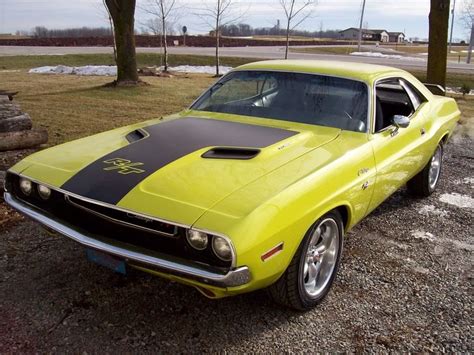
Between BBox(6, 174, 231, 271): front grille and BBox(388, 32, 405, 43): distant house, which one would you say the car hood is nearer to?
BBox(6, 174, 231, 271): front grille

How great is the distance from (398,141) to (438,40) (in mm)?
7798

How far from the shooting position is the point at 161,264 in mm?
2416

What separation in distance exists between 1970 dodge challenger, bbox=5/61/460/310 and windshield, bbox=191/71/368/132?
0.01m

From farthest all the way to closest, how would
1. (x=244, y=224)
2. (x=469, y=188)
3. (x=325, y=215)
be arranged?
(x=469, y=188) < (x=325, y=215) < (x=244, y=224)

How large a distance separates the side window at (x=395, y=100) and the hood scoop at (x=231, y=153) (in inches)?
77.3

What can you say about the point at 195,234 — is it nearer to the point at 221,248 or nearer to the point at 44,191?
the point at 221,248

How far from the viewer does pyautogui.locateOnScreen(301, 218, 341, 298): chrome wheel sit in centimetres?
298

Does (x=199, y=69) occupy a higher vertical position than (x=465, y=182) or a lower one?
higher

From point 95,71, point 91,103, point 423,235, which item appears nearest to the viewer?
point 423,235

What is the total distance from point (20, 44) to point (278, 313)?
4052 cm

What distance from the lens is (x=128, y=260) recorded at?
2.51m

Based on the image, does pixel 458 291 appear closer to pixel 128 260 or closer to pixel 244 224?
pixel 244 224

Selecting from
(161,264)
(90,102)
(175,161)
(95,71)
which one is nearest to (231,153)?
(175,161)

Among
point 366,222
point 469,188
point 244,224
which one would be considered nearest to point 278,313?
point 244,224
